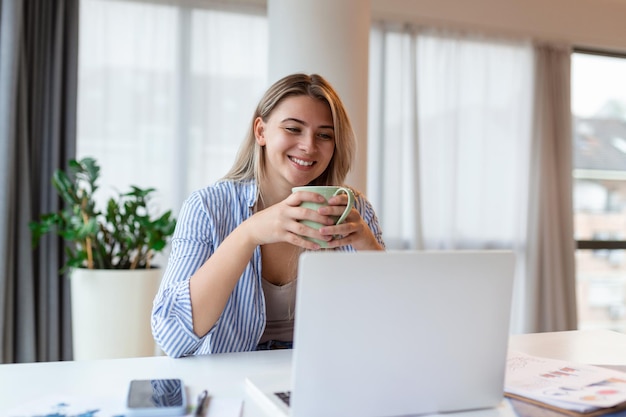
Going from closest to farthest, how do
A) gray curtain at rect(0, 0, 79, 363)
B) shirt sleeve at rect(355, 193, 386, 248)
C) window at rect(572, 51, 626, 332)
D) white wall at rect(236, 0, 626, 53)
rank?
shirt sleeve at rect(355, 193, 386, 248) → gray curtain at rect(0, 0, 79, 363) → white wall at rect(236, 0, 626, 53) → window at rect(572, 51, 626, 332)

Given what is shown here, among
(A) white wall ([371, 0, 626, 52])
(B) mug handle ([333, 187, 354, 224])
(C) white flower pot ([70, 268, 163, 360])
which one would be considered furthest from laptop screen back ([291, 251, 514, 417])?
(A) white wall ([371, 0, 626, 52])

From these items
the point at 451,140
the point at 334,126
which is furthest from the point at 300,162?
the point at 451,140

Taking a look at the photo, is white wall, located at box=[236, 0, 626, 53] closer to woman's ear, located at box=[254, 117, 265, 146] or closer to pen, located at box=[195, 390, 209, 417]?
woman's ear, located at box=[254, 117, 265, 146]

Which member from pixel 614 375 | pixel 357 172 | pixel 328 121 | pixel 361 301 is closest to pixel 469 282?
pixel 361 301

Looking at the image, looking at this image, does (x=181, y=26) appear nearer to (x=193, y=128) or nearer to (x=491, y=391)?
(x=193, y=128)

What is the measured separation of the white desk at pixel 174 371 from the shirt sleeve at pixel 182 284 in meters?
0.05

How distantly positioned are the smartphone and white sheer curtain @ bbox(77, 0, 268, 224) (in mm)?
2527

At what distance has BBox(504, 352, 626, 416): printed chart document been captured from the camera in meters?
0.87

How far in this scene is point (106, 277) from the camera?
273 cm

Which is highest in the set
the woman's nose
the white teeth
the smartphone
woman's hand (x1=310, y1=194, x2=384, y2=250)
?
the woman's nose

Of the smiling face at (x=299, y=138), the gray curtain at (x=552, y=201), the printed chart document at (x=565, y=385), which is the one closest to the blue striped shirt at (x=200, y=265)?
the smiling face at (x=299, y=138)

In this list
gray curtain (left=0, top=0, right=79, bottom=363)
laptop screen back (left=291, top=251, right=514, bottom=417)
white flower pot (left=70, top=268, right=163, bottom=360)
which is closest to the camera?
laptop screen back (left=291, top=251, right=514, bottom=417)

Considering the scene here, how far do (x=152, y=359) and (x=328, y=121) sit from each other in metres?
0.71

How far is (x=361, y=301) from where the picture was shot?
0.75m
